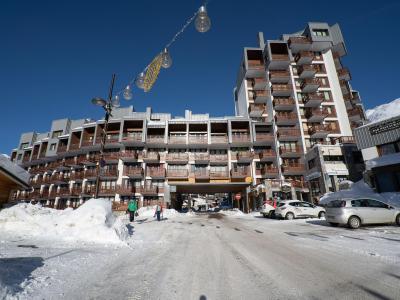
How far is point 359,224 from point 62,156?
153ft

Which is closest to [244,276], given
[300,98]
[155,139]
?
[155,139]

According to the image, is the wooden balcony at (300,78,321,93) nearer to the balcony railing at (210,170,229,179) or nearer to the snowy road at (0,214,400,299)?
the balcony railing at (210,170,229,179)

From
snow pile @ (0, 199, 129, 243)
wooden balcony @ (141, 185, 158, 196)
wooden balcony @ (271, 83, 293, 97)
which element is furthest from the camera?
wooden balcony @ (271, 83, 293, 97)

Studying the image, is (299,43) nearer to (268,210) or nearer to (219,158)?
(219,158)

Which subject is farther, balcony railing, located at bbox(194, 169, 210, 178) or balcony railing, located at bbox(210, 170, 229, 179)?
balcony railing, located at bbox(210, 170, 229, 179)

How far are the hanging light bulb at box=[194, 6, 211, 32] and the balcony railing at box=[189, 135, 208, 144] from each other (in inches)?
1175

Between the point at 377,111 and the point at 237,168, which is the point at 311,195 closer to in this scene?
the point at 237,168

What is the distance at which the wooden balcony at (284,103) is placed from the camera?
3900 cm

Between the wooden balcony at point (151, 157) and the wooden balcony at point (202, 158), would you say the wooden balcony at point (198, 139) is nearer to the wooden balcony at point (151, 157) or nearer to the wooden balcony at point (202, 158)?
the wooden balcony at point (202, 158)

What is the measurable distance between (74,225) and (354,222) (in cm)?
1293

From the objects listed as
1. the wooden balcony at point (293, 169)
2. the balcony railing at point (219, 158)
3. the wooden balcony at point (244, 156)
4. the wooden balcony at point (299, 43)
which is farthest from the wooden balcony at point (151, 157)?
the wooden balcony at point (299, 43)

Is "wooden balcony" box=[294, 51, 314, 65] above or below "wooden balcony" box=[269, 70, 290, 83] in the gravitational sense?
above

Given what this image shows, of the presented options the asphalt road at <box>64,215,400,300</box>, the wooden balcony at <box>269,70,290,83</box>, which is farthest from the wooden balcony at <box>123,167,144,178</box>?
the wooden balcony at <box>269,70,290,83</box>

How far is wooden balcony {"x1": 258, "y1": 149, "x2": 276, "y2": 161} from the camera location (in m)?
36.3
